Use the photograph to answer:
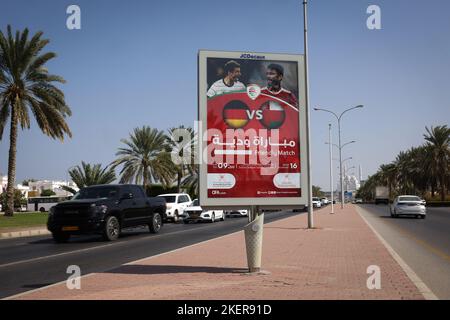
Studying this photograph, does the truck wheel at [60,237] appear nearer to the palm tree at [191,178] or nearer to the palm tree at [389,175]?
the palm tree at [191,178]

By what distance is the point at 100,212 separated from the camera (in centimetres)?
1664

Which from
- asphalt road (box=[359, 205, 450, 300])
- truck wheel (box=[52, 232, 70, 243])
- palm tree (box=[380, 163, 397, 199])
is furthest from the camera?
palm tree (box=[380, 163, 397, 199])

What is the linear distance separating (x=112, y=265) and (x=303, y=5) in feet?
55.4

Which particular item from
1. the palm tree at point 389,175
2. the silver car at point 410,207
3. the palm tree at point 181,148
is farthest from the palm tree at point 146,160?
the palm tree at point 389,175

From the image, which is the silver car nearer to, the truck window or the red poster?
the truck window

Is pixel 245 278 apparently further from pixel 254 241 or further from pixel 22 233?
pixel 22 233

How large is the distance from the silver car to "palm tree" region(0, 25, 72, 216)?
73.2 ft

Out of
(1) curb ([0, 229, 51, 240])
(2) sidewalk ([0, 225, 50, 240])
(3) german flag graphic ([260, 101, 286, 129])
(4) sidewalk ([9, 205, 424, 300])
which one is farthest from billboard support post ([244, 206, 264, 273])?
(2) sidewalk ([0, 225, 50, 240])

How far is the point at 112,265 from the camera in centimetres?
1091

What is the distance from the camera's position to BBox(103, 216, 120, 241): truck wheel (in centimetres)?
1706

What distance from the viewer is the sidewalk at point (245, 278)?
6.92 meters

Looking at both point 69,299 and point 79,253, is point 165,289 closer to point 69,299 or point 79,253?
point 69,299

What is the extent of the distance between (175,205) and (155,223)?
464 inches
